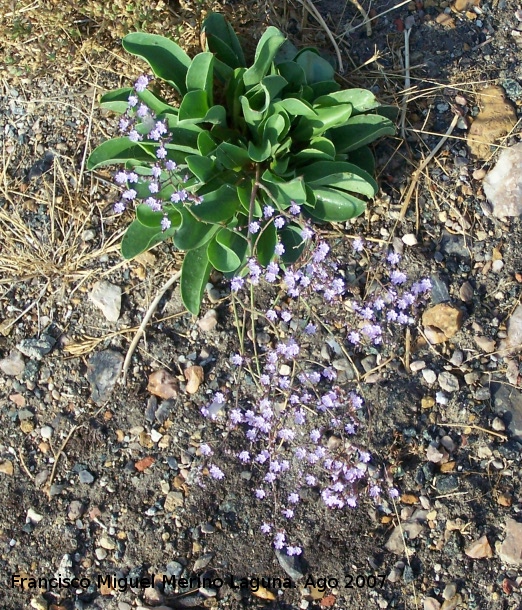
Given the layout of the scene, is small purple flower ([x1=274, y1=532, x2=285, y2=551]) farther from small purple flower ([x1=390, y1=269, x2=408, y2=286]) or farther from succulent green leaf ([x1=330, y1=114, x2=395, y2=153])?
succulent green leaf ([x1=330, y1=114, x2=395, y2=153])

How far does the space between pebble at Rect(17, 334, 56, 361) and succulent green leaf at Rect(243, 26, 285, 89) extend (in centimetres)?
166

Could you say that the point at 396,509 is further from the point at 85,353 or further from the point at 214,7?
the point at 214,7

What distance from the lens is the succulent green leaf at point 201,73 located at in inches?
107

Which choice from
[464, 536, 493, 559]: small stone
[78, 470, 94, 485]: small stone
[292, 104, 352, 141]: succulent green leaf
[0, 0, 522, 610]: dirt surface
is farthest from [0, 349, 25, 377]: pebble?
[464, 536, 493, 559]: small stone

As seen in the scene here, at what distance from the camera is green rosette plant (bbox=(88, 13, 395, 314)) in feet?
9.21

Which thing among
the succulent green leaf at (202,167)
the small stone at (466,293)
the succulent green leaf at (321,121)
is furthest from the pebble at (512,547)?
the succulent green leaf at (202,167)

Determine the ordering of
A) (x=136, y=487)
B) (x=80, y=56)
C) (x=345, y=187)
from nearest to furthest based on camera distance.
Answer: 1. (x=345, y=187)
2. (x=136, y=487)
3. (x=80, y=56)

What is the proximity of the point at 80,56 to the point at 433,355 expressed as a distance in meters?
2.43

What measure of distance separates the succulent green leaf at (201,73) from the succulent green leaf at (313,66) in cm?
A: 52

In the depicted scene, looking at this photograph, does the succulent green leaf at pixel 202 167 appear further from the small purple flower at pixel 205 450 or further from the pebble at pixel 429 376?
the pebble at pixel 429 376

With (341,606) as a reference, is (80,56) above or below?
above

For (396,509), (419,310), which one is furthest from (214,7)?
(396,509)

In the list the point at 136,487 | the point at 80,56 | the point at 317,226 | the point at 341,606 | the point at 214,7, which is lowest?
the point at 341,606

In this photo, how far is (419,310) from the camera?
3.32m
